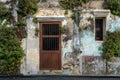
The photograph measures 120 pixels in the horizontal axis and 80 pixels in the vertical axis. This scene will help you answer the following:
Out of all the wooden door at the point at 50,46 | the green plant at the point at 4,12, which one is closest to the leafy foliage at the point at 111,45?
the wooden door at the point at 50,46

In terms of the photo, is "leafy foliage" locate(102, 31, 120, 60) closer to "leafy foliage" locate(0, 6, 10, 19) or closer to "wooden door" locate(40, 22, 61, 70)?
"wooden door" locate(40, 22, 61, 70)

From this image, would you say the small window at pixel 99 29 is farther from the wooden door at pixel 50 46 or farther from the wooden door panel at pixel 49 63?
the wooden door panel at pixel 49 63

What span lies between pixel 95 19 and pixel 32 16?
230 centimetres

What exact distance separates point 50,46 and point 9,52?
1.48 metres

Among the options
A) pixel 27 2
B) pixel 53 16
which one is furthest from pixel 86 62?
pixel 27 2

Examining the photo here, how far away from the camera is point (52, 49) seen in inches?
553

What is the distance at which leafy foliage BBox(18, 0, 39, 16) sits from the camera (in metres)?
13.8

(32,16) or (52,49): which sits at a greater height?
(32,16)

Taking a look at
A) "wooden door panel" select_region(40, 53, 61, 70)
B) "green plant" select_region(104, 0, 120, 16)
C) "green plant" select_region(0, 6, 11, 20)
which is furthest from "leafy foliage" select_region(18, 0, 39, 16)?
"green plant" select_region(104, 0, 120, 16)

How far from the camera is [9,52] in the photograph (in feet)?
44.8

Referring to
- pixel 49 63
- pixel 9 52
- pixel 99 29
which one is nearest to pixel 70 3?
pixel 99 29

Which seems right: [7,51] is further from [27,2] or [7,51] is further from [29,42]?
[27,2]

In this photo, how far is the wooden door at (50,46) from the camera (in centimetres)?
1397

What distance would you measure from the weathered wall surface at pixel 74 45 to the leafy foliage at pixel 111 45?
22 centimetres
